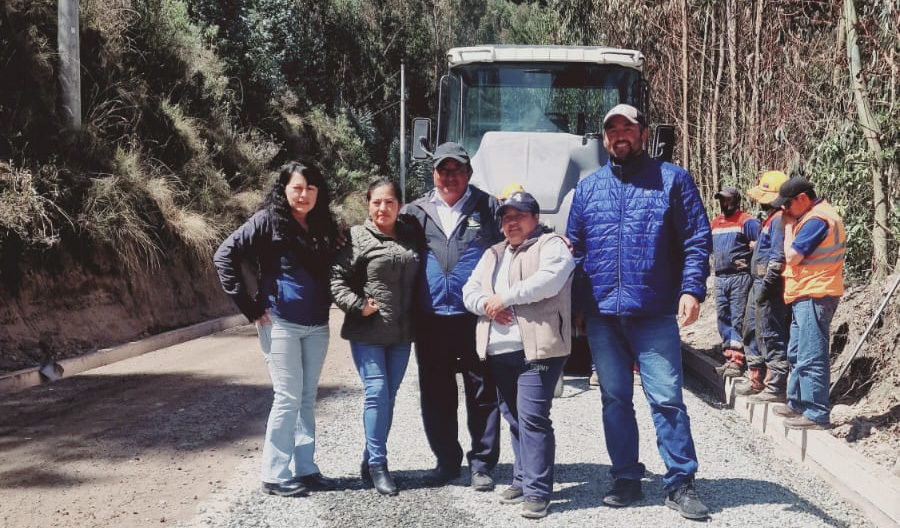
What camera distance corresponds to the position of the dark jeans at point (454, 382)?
15.8 feet

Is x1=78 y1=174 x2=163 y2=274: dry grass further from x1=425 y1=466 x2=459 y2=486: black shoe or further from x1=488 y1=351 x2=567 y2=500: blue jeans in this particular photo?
x1=488 y1=351 x2=567 y2=500: blue jeans

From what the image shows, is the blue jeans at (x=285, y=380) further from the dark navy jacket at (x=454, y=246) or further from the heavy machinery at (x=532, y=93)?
the heavy machinery at (x=532, y=93)

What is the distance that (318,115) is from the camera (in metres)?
28.6

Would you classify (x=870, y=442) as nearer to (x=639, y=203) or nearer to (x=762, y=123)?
(x=639, y=203)

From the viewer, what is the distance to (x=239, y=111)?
20.2 meters

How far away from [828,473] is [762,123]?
9005mm

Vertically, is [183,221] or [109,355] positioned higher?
[183,221]

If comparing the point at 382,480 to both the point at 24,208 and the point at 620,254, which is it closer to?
the point at 620,254

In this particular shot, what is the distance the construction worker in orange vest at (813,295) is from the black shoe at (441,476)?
8.27 feet

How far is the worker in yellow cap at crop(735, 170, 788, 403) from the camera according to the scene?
257 inches

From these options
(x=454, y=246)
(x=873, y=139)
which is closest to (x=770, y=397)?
(x=873, y=139)

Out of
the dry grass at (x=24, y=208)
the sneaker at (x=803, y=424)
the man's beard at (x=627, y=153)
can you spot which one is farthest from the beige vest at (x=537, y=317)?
the dry grass at (x=24, y=208)

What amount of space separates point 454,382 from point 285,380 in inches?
38.4

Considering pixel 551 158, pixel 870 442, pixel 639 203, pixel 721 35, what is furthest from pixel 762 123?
pixel 639 203
